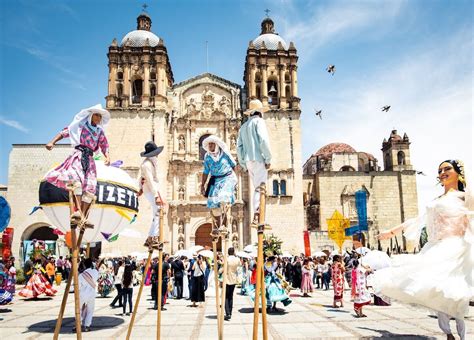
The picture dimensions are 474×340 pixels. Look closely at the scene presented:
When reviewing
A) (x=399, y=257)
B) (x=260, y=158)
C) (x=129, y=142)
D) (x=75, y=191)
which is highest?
(x=129, y=142)

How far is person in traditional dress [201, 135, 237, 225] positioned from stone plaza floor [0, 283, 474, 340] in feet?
9.21

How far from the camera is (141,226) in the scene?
25.6m

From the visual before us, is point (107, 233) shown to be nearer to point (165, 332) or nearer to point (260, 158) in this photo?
point (165, 332)

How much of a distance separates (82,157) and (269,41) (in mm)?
27949

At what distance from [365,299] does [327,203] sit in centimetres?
2569

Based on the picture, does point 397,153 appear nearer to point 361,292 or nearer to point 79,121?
point 361,292

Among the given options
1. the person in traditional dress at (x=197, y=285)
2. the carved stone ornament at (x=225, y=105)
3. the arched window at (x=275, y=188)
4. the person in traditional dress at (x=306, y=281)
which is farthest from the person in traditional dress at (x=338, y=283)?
the carved stone ornament at (x=225, y=105)

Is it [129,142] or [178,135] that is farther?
[178,135]

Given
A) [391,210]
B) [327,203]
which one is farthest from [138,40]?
[391,210]

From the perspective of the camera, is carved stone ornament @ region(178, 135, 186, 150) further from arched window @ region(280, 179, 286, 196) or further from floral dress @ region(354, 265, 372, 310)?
floral dress @ region(354, 265, 372, 310)

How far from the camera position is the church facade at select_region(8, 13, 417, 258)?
2644 cm

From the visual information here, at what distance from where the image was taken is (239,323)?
26.3 feet

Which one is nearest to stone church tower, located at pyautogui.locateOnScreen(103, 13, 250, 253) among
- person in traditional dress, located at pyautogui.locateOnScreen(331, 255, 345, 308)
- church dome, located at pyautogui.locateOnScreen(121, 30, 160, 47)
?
church dome, located at pyautogui.locateOnScreen(121, 30, 160, 47)

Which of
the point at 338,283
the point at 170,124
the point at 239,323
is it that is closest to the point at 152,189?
the point at 239,323
